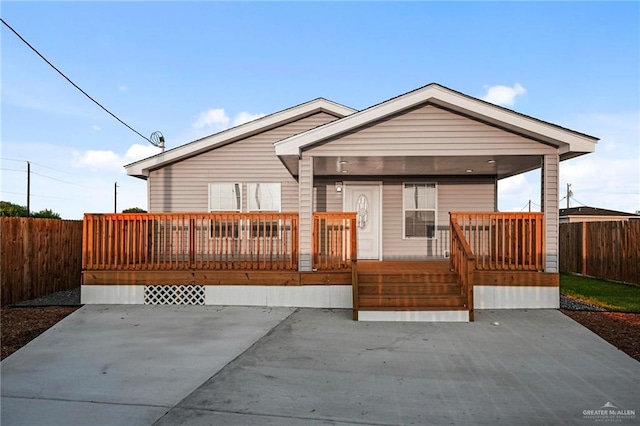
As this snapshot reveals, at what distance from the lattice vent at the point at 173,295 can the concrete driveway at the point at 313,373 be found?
138 centimetres

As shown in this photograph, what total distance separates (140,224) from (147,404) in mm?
5741

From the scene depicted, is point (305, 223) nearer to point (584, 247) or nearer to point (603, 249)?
point (603, 249)

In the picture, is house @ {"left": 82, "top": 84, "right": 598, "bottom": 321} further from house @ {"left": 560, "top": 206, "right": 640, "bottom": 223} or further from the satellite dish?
house @ {"left": 560, "top": 206, "right": 640, "bottom": 223}

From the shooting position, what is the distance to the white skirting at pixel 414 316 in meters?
7.84

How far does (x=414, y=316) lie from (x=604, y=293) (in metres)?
6.61

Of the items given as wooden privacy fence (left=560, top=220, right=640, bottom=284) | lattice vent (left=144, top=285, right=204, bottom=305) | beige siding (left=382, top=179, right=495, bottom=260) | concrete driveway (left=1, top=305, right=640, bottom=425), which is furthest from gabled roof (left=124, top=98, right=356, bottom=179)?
wooden privacy fence (left=560, top=220, right=640, bottom=284)

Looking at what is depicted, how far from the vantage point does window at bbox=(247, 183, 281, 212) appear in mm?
12273

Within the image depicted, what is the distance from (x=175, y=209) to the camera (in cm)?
1237

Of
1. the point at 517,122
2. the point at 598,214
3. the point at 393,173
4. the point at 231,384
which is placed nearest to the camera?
the point at 231,384

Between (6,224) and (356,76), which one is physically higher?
(356,76)

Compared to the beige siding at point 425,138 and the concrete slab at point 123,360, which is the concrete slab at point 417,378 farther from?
the beige siding at point 425,138

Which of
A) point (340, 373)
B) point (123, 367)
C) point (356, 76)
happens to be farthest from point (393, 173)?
point (123, 367)

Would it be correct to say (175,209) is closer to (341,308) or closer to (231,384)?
(341,308)

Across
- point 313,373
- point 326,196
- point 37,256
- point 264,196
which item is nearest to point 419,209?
point 326,196
